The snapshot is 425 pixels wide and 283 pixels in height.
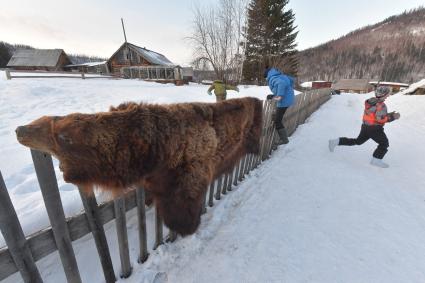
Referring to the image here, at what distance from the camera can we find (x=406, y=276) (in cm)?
195

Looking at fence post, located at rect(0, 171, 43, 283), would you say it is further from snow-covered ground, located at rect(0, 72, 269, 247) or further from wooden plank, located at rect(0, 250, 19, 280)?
snow-covered ground, located at rect(0, 72, 269, 247)

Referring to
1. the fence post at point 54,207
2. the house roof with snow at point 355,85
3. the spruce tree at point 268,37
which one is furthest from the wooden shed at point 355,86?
the fence post at point 54,207

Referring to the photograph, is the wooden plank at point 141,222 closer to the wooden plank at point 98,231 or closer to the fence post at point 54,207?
the wooden plank at point 98,231

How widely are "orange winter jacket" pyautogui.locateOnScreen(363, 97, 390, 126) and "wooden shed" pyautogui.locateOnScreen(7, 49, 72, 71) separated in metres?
49.0

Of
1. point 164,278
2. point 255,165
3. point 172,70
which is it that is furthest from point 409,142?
point 172,70

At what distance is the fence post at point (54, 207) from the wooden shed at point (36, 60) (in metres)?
48.8

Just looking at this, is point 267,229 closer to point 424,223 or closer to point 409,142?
point 424,223

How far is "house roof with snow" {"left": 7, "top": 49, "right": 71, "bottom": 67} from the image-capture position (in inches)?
1501

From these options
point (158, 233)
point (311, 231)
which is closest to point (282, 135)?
point (311, 231)

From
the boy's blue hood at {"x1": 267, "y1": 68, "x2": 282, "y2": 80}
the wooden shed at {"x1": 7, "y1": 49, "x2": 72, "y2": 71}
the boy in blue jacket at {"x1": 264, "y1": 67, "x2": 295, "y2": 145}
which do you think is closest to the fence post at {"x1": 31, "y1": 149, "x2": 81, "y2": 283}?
the boy in blue jacket at {"x1": 264, "y1": 67, "x2": 295, "y2": 145}

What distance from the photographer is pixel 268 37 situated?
29.6m

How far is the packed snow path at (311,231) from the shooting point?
198 cm

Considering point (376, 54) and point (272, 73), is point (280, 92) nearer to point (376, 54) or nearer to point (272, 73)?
point (272, 73)

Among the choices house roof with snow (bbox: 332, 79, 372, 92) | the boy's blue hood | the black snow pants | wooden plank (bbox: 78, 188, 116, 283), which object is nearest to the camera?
wooden plank (bbox: 78, 188, 116, 283)
